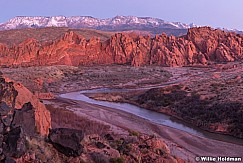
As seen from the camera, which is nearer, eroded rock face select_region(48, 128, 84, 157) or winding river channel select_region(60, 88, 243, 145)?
eroded rock face select_region(48, 128, 84, 157)

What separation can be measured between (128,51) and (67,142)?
229 ft

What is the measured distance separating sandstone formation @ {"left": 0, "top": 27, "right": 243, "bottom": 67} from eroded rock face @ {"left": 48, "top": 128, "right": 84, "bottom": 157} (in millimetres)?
61158

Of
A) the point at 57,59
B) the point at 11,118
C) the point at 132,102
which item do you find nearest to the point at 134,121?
the point at 132,102

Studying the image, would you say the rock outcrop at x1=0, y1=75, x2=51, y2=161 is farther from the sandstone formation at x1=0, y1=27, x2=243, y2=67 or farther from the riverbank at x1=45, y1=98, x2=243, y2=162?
the sandstone formation at x1=0, y1=27, x2=243, y2=67

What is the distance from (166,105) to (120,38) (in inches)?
2003

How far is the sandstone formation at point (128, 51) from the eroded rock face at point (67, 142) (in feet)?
201

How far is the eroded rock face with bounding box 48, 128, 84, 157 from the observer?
10023mm

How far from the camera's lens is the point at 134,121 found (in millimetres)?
27016

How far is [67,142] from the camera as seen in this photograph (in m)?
10.2

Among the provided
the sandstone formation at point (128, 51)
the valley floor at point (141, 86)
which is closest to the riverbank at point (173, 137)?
the valley floor at point (141, 86)

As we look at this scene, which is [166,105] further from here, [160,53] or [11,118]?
[160,53]

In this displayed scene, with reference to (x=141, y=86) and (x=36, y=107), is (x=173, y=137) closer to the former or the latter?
(x=36, y=107)

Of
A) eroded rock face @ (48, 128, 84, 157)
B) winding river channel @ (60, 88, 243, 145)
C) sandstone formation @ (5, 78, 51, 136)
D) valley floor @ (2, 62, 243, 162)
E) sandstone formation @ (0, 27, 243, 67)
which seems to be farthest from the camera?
sandstone formation @ (0, 27, 243, 67)

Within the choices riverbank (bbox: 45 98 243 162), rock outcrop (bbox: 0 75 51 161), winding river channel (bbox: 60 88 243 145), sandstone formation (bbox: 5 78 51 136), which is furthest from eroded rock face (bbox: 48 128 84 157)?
winding river channel (bbox: 60 88 243 145)
